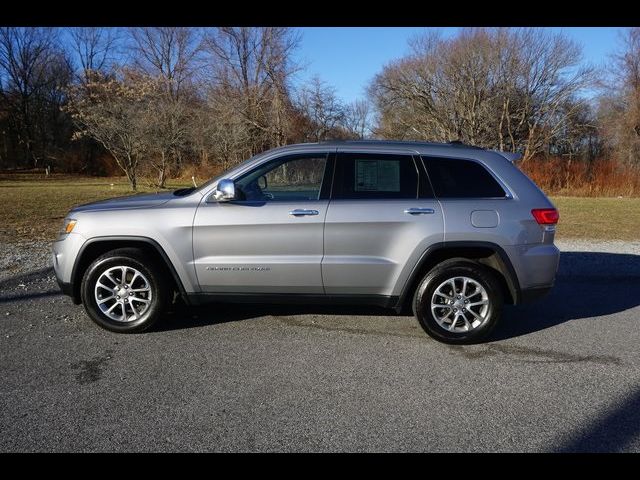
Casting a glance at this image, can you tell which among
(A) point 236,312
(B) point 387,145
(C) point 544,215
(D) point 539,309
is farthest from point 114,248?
(D) point 539,309

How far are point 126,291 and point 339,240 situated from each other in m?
2.11

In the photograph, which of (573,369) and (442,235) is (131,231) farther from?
(573,369)

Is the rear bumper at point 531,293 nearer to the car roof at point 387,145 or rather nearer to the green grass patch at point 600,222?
the car roof at point 387,145

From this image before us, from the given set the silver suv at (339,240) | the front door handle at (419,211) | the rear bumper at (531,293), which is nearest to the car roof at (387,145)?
the silver suv at (339,240)

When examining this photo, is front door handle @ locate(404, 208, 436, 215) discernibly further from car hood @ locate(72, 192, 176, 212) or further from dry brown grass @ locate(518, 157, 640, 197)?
dry brown grass @ locate(518, 157, 640, 197)

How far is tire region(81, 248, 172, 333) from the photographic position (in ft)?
14.4

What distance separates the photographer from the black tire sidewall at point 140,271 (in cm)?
438

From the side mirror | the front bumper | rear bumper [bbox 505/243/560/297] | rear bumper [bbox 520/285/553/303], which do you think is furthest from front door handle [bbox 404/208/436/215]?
the front bumper

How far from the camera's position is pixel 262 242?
4262 millimetres

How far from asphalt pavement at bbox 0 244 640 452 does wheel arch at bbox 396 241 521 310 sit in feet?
1.50

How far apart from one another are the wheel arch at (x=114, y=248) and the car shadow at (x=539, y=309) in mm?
564

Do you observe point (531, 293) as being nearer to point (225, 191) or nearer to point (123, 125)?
point (225, 191)

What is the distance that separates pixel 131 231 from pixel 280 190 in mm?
1459
